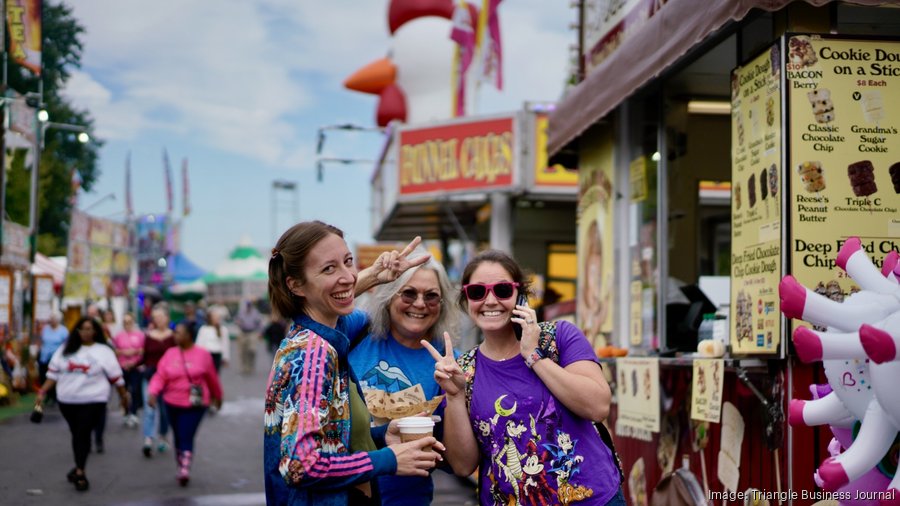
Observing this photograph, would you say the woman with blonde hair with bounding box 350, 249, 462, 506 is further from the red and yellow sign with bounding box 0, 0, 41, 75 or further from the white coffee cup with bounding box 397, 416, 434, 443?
the red and yellow sign with bounding box 0, 0, 41, 75

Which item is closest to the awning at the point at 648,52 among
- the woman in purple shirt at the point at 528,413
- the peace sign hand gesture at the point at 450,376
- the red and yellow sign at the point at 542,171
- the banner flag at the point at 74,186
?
the woman in purple shirt at the point at 528,413

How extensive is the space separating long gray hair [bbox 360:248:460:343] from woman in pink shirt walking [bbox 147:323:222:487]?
7443mm

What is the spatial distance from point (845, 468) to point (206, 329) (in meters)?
16.9

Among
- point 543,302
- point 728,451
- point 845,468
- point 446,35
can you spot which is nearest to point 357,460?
point 845,468

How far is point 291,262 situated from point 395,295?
1.14 m

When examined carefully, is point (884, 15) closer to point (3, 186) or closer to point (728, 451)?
point (728, 451)

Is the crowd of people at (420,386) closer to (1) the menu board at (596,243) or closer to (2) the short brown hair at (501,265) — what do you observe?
(2) the short brown hair at (501,265)

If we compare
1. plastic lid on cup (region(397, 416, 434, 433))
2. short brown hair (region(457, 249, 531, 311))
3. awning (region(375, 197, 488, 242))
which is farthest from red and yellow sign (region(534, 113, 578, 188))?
plastic lid on cup (region(397, 416, 434, 433))

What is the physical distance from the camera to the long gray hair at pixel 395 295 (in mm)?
4641

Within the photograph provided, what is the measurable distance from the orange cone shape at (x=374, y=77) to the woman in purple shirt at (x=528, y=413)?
22.4 meters

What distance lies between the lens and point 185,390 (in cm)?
1177

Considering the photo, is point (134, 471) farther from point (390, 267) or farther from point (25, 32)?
point (25, 32)

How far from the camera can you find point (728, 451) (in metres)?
6.50

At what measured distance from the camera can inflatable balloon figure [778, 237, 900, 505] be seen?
11.5ft
